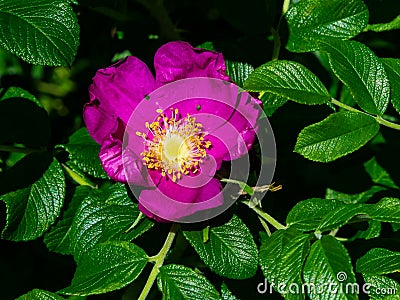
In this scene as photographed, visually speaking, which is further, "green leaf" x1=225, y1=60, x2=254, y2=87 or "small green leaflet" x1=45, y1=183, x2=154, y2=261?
"green leaf" x1=225, y1=60, x2=254, y2=87

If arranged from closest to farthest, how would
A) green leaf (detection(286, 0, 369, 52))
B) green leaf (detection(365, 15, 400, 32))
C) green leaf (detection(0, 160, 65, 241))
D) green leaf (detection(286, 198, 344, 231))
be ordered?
1. green leaf (detection(286, 198, 344, 231))
2. green leaf (detection(0, 160, 65, 241))
3. green leaf (detection(286, 0, 369, 52))
4. green leaf (detection(365, 15, 400, 32))

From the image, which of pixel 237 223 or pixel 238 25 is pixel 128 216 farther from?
pixel 238 25

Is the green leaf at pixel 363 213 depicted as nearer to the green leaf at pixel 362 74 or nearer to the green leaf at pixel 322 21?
the green leaf at pixel 362 74

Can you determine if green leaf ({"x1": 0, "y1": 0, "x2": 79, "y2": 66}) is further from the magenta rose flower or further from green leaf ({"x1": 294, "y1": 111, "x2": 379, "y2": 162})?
green leaf ({"x1": 294, "y1": 111, "x2": 379, "y2": 162})

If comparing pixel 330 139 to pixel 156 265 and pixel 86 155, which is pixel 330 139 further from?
pixel 86 155

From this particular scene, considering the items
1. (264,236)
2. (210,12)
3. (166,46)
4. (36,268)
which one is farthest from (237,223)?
(210,12)

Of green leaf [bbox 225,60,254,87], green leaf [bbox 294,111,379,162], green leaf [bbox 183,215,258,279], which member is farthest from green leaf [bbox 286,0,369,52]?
green leaf [bbox 183,215,258,279]

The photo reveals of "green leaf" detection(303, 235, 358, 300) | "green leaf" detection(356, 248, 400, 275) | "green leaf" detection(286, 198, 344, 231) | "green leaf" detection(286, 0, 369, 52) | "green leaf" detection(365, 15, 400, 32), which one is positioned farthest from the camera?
"green leaf" detection(365, 15, 400, 32)

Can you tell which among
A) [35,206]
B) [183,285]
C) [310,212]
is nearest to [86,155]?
[35,206]

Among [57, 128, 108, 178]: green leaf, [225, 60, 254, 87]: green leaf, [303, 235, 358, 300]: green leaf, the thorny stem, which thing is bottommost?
[57, 128, 108, 178]: green leaf
